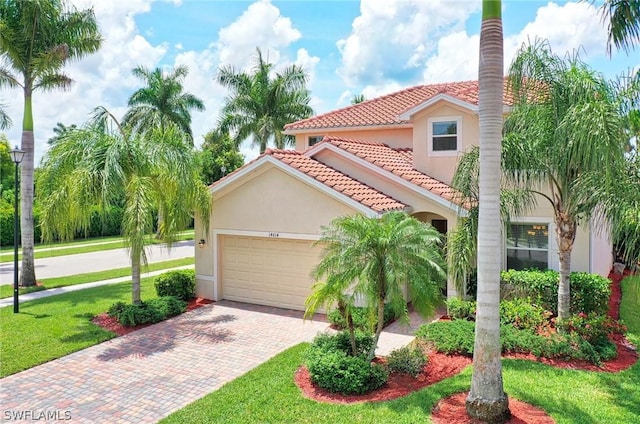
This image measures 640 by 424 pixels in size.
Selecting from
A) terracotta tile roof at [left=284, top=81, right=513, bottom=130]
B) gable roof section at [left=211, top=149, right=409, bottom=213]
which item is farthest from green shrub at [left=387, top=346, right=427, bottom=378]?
terracotta tile roof at [left=284, top=81, right=513, bottom=130]

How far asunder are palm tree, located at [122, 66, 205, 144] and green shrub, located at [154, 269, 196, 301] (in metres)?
21.6

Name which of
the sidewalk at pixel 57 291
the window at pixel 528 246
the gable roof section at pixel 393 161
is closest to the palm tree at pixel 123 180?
the gable roof section at pixel 393 161

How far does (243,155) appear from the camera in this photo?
4366 cm

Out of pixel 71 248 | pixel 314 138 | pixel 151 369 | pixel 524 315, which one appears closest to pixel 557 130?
pixel 524 315

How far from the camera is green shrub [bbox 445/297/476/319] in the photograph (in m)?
12.1

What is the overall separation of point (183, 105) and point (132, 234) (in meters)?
26.9

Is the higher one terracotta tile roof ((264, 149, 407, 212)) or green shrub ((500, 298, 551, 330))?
terracotta tile roof ((264, 149, 407, 212))

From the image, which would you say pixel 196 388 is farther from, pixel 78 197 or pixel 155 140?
pixel 155 140

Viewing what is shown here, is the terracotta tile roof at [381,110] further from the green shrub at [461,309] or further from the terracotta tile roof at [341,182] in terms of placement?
the green shrub at [461,309]

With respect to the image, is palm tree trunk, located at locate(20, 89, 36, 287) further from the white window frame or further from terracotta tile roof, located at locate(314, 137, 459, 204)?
the white window frame

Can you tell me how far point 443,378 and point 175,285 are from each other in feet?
33.2

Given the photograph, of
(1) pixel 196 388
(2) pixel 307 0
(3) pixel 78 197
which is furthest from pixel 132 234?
(2) pixel 307 0

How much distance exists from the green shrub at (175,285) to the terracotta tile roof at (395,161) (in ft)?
23.4

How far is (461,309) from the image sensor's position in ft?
39.7
